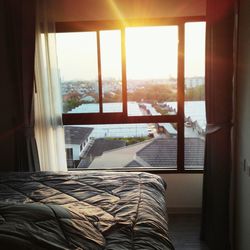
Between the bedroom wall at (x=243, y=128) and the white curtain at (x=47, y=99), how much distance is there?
5.90 ft

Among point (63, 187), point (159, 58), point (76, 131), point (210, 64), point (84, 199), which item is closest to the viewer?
point (84, 199)

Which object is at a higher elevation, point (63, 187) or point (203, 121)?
point (203, 121)

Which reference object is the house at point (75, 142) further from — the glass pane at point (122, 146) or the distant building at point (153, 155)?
the distant building at point (153, 155)

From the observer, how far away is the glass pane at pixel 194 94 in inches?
126

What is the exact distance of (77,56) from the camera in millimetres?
3318

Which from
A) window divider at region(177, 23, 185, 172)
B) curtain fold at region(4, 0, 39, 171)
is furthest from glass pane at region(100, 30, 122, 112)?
curtain fold at region(4, 0, 39, 171)

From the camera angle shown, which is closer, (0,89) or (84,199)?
(84,199)

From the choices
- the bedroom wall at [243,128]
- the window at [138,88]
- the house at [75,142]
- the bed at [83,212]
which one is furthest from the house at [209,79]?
the bed at [83,212]

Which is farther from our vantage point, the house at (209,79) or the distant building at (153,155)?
the distant building at (153,155)

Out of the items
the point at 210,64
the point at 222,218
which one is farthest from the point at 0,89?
the point at 222,218

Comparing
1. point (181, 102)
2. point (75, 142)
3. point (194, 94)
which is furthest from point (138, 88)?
point (75, 142)

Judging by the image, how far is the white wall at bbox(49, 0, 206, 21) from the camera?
10.2 feet

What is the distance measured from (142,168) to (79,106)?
40.9 inches

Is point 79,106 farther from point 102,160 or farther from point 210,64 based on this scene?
point 210,64
